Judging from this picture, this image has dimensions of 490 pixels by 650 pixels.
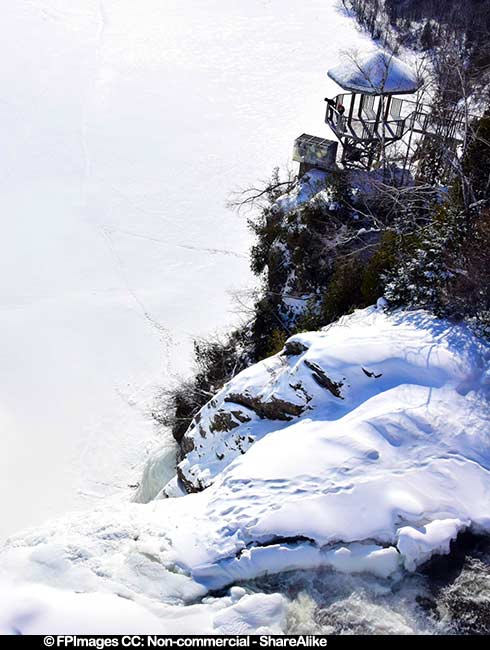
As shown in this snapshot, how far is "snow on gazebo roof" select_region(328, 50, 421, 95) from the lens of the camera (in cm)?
1650

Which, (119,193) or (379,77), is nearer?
(379,77)

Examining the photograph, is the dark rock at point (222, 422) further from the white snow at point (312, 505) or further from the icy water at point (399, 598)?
the icy water at point (399, 598)

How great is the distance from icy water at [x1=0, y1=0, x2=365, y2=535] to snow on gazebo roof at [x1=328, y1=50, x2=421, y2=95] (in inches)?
396

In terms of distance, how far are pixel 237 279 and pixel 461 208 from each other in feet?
44.3

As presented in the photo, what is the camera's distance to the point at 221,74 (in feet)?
133

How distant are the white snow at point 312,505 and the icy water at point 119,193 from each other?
817cm

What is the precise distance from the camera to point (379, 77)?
54.3ft

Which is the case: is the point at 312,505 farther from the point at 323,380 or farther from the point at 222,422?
the point at 222,422

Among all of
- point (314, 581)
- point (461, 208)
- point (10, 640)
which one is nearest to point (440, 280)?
point (461, 208)

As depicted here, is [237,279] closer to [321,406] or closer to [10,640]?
[321,406]

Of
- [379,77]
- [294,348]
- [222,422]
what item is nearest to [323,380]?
[294,348]

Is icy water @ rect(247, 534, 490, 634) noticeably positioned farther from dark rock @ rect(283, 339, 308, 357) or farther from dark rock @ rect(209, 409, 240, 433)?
dark rock @ rect(283, 339, 308, 357)

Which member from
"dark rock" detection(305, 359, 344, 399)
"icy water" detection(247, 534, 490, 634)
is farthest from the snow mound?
"icy water" detection(247, 534, 490, 634)

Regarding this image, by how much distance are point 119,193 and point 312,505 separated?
2412cm
